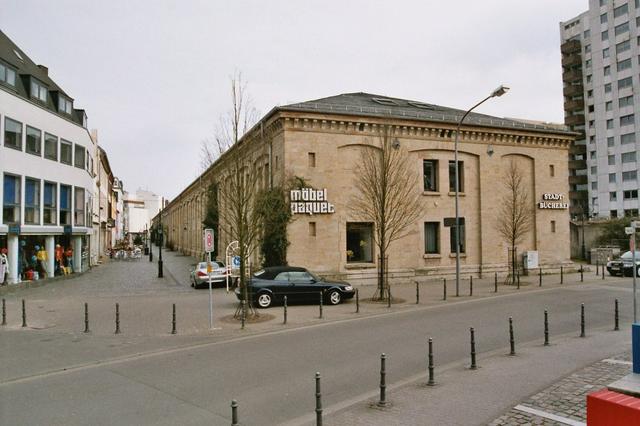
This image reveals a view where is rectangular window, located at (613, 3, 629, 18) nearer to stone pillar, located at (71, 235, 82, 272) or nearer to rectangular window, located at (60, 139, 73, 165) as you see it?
rectangular window, located at (60, 139, 73, 165)

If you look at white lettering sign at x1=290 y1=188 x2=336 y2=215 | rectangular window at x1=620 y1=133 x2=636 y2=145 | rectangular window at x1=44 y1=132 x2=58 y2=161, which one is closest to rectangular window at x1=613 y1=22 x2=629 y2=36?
rectangular window at x1=620 y1=133 x2=636 y2=145

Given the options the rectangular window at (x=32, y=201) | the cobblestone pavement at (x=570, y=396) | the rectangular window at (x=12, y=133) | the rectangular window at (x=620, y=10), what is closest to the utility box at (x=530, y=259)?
the cobblestone pavement at (x=570, y=396)

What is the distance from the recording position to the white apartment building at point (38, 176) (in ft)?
81.2

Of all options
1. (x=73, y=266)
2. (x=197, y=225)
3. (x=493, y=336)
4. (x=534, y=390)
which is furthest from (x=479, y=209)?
(x=197, y=225)

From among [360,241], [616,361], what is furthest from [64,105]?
[616,361]

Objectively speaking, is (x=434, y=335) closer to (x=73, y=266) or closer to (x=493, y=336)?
(x=493, y=336)

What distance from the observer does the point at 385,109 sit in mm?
27172

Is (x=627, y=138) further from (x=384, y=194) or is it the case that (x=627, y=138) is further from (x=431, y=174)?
(x=384, y=194)

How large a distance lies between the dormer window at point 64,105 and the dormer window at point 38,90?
2.05 m

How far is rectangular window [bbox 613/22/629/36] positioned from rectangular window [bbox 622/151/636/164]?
714 inches

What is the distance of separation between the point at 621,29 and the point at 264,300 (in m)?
77.8

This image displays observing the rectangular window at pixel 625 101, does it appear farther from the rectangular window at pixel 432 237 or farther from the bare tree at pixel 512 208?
the rectangular window at pixel 432 237

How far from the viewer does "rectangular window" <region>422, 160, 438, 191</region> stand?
28.4 metres

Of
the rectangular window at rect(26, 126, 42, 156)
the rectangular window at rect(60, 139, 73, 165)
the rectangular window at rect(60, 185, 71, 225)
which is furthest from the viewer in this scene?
the rectangular window at rect(60, 139, 73, 165)
